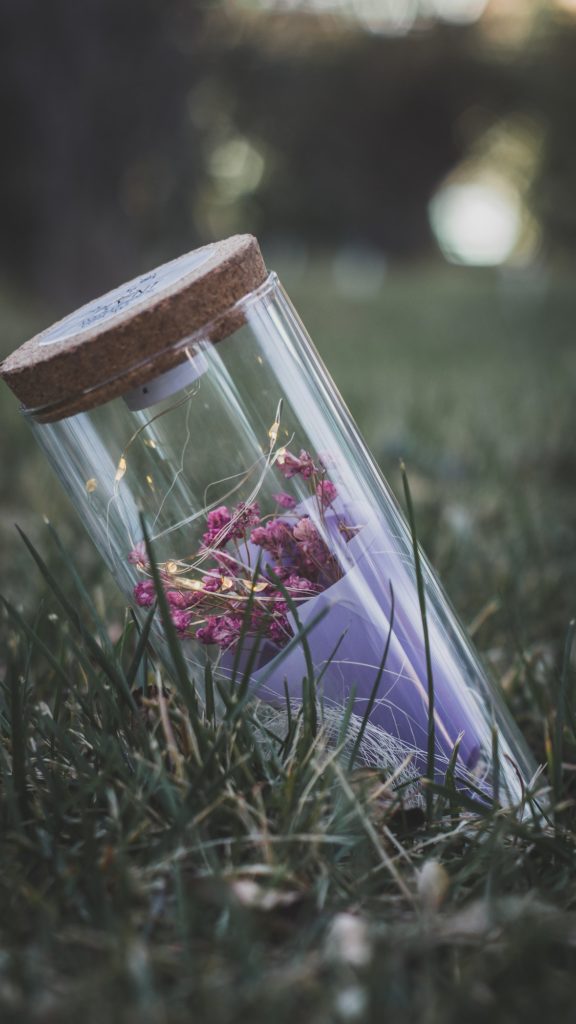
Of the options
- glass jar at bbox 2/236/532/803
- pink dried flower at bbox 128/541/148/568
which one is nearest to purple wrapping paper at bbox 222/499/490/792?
glass jar at bbox 2/236/532/803

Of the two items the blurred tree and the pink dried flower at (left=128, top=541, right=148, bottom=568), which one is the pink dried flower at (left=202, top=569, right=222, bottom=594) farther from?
the blurred tree

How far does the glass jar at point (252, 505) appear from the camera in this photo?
2.35ft

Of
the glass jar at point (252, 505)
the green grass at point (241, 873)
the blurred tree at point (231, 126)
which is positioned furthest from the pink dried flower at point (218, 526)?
the blurred tree at point (231, 126)

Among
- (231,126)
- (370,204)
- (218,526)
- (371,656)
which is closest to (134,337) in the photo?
(218,526)

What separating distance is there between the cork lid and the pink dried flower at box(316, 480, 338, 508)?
0.16m

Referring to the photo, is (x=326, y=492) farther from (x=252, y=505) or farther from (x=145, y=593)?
(x=145, y=593)

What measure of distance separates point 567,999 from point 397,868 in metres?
0.20

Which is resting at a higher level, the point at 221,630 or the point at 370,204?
the point at 221,630

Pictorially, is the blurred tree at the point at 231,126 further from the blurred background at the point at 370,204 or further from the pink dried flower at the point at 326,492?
the pink dried flower at the point at 326,492

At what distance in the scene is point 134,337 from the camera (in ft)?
2.26

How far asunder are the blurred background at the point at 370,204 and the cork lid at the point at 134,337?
1.61 feet

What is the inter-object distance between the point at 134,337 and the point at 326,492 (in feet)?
0.73

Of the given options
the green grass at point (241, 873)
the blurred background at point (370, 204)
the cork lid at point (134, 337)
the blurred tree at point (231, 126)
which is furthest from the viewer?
the blurred tree at point (231, 126)

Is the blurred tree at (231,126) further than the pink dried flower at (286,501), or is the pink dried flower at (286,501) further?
the blurred tree at (231,126)
